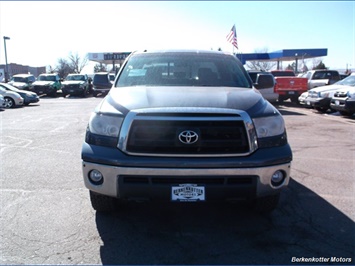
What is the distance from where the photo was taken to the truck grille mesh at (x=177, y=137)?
10.0 feet

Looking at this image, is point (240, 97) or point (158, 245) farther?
point (240, 97)

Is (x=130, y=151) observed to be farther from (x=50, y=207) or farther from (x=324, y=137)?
(x=324, y=137)

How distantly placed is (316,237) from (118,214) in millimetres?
2130

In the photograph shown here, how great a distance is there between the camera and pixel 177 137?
3047mm

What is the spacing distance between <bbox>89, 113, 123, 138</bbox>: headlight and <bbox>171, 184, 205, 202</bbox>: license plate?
767 millimetres

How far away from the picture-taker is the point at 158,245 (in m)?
3.11

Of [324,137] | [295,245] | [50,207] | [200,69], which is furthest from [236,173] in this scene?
[324,137]

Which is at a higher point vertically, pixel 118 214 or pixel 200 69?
pixel 200 69

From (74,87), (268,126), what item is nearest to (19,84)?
(74,87)

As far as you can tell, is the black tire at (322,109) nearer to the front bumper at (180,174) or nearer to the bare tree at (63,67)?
the front bumper at (180,174)

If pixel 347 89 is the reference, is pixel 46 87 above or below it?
below

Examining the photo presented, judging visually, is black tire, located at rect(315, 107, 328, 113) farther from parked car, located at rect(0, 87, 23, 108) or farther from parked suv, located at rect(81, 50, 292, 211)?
parked car, located at rect(0, 87, 23, 108)

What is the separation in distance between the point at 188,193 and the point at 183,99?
94 centimetres

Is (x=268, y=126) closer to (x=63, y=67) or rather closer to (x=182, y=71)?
(x=182, y=71)
